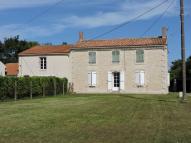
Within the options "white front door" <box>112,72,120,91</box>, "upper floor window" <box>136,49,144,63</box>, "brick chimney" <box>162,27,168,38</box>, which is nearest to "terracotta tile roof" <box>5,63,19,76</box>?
"white front door" <box>112,72,120,91</box>

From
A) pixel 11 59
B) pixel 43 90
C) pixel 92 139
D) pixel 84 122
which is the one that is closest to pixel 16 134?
pixel 92 139

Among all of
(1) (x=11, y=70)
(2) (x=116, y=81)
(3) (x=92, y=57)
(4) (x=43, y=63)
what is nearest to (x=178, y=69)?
(2) (x=116, y=81)

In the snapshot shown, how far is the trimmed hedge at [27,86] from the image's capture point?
28.5 metres

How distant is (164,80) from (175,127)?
29.8 metres

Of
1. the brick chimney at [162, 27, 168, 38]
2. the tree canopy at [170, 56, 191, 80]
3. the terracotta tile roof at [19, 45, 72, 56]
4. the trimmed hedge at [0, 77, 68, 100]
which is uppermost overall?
the brick chimney at [162, 27, 168, 38]

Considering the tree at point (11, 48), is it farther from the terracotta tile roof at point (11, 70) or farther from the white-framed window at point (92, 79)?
the white-framed window at point (92, 79)

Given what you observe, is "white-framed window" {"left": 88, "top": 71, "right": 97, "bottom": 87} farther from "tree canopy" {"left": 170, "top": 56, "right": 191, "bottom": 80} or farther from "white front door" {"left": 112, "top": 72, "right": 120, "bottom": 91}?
"tree canopy" {"left": 170, "top": 56, "right": 191, "bottom": 80}

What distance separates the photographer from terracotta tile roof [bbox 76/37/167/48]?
4250 centimetres

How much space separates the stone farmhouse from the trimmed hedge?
3.97 m

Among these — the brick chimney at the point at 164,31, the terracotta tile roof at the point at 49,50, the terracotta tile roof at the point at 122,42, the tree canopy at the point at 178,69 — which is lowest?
the tree canopy at the point at 178,69

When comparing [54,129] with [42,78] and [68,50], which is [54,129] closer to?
[42,78]

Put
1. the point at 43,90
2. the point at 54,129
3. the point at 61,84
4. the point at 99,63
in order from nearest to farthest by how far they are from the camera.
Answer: the point at 54,129
the point at 43,90
the point at 61,84
the point at 99,63

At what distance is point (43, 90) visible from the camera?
116ft

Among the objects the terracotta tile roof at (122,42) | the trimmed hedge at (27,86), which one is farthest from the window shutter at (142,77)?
the trimmed hedge at (27,86)
